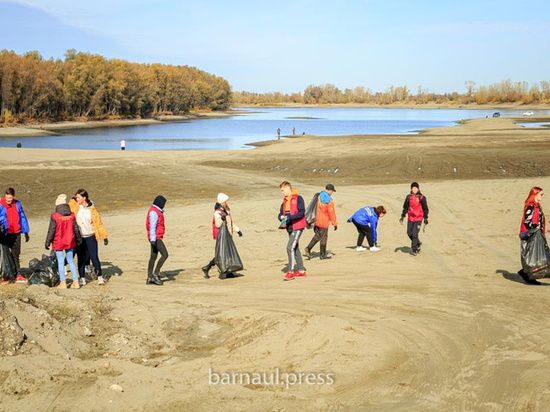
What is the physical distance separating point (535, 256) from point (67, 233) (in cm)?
807

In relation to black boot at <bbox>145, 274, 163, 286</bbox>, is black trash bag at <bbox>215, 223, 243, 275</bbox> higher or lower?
higher

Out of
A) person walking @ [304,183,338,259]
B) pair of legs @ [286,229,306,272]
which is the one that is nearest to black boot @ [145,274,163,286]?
pair of legs @ [286,229,306,272]

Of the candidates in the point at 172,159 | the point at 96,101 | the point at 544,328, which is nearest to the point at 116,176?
the point at 172,159

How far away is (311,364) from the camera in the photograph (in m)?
6.52

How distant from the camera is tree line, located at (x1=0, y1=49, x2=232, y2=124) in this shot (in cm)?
9731

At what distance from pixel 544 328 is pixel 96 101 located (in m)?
118

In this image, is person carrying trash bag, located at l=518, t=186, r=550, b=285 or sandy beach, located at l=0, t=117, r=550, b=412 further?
person carrying trash bag, located at l=518, t=186, r=550, b=285

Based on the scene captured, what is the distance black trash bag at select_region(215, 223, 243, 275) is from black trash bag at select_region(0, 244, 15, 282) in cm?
365

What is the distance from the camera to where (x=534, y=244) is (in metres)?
10.3

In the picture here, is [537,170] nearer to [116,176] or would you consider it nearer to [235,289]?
[116,176]

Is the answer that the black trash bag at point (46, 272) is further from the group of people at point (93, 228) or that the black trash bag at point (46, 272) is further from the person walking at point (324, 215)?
the person walking at point (324, 215)

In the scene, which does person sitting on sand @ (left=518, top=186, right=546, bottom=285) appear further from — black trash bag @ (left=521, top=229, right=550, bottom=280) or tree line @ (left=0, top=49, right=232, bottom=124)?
tree line @ (left=0, top=49, right=232, bottom=124)

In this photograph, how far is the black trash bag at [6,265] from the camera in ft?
34.7

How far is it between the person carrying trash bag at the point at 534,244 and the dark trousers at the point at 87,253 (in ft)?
24.7
